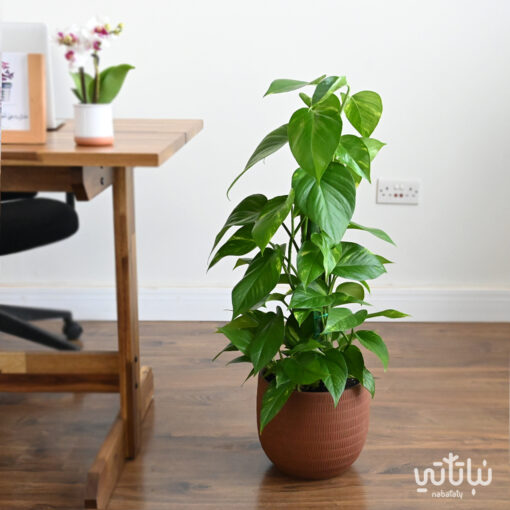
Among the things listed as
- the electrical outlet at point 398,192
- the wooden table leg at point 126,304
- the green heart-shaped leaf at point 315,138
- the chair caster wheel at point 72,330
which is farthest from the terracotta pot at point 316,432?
the electrical outlet at point 398,192

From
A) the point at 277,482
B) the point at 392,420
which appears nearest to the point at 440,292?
the point at 392,420

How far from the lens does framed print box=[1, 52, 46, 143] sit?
5.23ft

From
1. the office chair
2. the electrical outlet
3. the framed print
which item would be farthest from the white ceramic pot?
the electrical outlet

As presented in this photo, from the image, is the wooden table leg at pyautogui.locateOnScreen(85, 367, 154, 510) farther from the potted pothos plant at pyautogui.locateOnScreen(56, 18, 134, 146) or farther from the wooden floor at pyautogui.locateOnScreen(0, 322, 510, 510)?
the potted pothos plant at pyautogui.locateOnScreen(56, 18, 134, 146)

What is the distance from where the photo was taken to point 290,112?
8.55 feet

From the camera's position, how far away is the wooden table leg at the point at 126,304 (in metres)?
1.65

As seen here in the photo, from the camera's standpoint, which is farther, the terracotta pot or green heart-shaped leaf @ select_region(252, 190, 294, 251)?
the terracotta pot

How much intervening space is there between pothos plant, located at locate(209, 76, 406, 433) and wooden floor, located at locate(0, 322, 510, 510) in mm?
236

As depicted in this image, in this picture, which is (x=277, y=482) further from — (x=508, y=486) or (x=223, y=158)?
(x=223, y=158)

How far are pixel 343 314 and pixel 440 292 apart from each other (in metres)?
→ 1.36

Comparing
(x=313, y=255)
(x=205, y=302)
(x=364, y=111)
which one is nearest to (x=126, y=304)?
(x=313, y=255)
